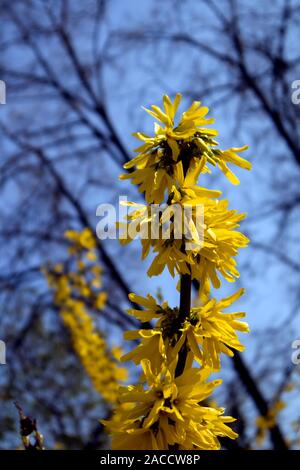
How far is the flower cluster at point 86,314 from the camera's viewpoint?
231 inches

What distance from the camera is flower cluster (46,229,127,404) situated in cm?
586

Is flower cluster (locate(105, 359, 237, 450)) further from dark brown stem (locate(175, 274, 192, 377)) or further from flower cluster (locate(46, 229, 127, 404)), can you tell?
flower cluster (locate(46, 229, 127, 404))

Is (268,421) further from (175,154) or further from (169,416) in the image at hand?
(175,154)

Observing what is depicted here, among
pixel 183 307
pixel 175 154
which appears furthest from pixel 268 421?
pixel 175 154

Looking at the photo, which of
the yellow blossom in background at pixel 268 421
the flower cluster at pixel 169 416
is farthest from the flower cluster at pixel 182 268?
the yellow blossom in background at pixel 268 421

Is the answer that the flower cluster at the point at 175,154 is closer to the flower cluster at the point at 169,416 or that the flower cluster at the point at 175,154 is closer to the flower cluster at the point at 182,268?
the flower cluster at the point at 182,268

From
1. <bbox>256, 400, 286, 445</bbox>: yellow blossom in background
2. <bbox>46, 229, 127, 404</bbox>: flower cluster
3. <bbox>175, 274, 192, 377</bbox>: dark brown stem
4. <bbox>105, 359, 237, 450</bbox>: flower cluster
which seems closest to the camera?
<bbox>105, 359, 237, 450</bbox>: flower cluster

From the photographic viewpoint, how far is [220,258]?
1.67 m

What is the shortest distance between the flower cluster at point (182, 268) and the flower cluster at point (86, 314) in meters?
3.94

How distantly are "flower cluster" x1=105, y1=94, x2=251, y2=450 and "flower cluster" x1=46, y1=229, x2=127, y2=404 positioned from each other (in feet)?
12.9

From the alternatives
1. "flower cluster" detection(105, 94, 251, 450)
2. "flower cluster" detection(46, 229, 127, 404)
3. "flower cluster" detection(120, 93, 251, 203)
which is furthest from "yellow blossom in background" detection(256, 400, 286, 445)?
"flower cluster" detection(120, 93, 251, 203)

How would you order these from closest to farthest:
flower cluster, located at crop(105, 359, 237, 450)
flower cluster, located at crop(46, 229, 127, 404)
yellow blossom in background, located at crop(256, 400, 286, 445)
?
flower cluster, located at crop(105, 359, 237, 450)
flower cluster, located at crop(46, 229, 127, 404)
yellow blossom in background, located at crop(256, 400, 286, 445)

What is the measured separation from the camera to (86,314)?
6410 millimetres
